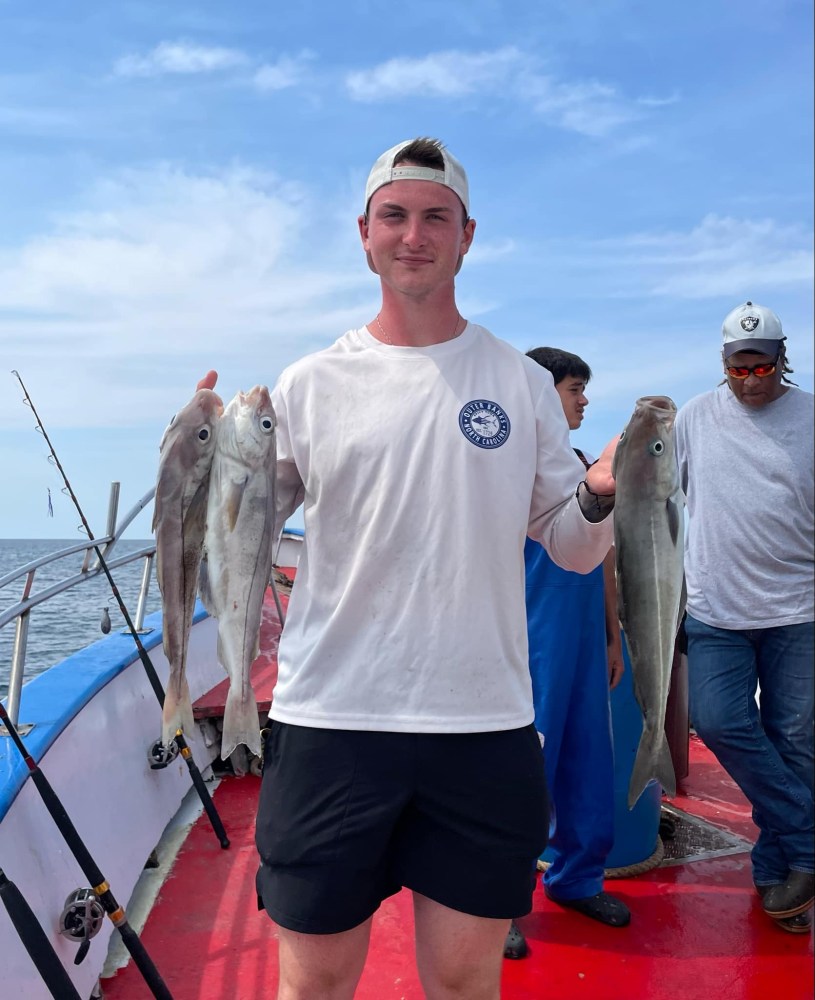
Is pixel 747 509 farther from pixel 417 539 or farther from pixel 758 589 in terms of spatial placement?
pixel 417 539

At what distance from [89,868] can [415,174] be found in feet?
7.72

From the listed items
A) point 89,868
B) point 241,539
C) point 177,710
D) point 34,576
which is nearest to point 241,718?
point 177,710

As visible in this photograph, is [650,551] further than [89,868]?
No

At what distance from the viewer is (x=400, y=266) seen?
2227 mm

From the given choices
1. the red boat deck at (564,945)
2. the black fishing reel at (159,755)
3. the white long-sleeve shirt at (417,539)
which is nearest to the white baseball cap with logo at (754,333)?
the white long-sleeve shirt at (417,539)

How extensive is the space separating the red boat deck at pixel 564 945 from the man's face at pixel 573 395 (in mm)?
2207

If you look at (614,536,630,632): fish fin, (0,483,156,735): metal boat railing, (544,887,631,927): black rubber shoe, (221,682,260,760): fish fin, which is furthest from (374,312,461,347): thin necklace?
(544,887,631,927): black rubber shoe

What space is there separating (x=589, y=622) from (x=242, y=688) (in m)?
1.94

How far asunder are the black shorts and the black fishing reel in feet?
7.79

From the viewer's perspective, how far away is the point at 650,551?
197cm

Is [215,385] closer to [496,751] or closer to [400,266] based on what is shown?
[400,266]

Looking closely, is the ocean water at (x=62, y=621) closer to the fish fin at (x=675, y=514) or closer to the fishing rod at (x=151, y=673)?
the fishing rod at (x=151, y=673)

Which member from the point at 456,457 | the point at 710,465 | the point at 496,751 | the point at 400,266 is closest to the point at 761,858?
the point at 710,465

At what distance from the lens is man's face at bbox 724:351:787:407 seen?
128 inches
